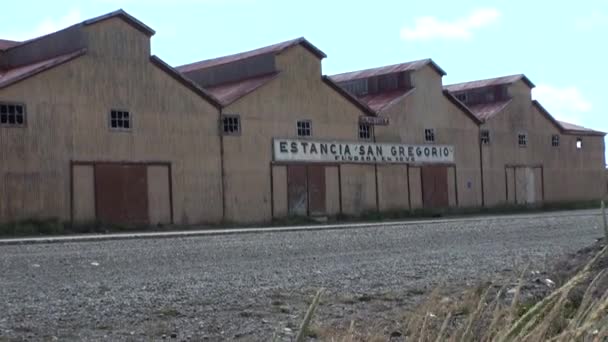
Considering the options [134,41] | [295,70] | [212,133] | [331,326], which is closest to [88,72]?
[134,41]

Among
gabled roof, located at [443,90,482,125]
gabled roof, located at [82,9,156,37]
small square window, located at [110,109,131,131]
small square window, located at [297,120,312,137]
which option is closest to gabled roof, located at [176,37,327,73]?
small square window, located at [297,120,312,137]

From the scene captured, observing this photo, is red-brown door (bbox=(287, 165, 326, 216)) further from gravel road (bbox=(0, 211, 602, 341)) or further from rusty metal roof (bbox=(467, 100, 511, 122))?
rusty metal roof (bbox=(467, 100, 511, 122))

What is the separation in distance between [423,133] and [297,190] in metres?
9.90

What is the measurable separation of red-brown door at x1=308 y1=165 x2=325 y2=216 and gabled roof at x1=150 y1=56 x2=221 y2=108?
6.01m

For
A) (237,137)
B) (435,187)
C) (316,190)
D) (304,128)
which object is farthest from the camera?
(435,187)

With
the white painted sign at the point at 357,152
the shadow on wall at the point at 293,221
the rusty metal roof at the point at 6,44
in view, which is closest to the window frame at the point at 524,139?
the shadow on wall at the point at 293,221

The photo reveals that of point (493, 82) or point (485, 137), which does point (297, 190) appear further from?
point (493, 82)

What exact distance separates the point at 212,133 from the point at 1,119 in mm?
9145

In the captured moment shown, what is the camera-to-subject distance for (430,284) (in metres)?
13.4

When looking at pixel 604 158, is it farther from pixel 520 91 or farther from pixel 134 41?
pixel 134 41

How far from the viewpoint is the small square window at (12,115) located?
3075cm

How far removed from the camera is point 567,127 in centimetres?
6116

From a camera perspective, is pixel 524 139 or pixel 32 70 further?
pixel 524 139

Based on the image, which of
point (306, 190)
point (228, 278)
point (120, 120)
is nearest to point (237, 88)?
point (306, 190)
